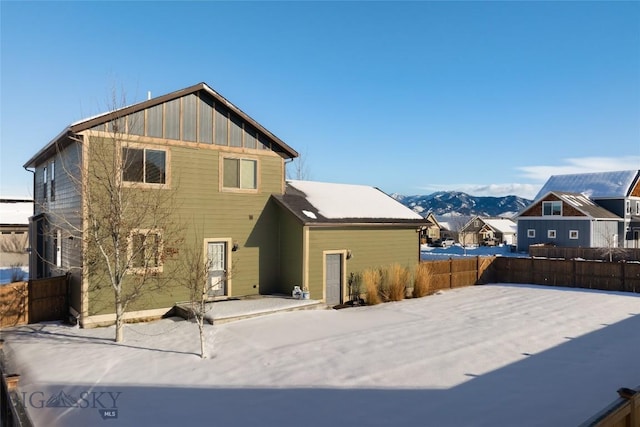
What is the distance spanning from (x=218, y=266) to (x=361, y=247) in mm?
5397

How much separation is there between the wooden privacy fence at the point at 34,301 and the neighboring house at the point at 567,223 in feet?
119

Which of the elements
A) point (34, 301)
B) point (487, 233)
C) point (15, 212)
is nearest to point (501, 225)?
point (487, 233)

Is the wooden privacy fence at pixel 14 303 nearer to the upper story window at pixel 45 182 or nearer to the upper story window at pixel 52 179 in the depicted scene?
the upper story window at pixel 52 179

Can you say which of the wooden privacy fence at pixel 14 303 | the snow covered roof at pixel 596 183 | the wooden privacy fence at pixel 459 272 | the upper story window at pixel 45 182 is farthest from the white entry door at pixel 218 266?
the snow covered roof at pixel 596 183

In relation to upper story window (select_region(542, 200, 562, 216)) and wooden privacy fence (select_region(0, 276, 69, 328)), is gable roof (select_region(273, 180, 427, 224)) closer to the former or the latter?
wooden privacy fence (select_region(0, 276, 69, 328))

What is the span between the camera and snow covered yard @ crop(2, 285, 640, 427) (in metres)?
6.15

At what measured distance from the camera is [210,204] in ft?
43.9

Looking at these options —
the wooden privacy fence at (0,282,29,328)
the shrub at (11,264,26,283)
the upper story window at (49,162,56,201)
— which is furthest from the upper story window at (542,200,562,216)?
the shrub at (11,264,26,283)

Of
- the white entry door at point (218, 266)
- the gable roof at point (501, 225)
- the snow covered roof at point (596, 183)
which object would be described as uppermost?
the snow covered roof at point (596, 183)

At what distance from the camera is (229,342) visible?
970cm

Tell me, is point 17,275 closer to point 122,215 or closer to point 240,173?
point 122,215

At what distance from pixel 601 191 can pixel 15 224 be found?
46.8 meters

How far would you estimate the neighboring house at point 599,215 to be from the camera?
34.4 m

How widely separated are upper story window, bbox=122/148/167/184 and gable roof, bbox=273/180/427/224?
3.97 meters
